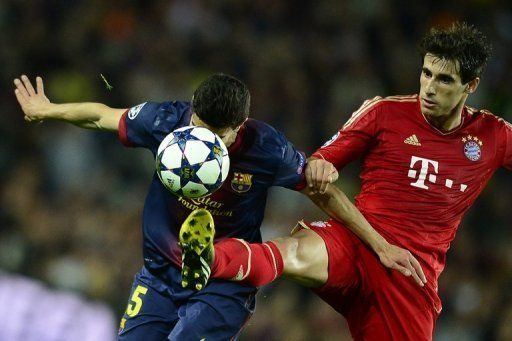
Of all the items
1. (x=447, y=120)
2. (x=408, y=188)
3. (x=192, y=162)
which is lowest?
(x=408, y=188)

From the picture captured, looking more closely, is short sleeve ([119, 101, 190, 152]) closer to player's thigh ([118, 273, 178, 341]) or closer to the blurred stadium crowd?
player's thigh ([118, 273, 178, 341])

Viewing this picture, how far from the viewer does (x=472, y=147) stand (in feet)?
18.4

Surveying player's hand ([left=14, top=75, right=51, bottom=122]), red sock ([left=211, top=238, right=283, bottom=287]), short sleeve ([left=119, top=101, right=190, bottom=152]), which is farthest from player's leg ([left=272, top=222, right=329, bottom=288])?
player's hand ([left=14, top=75, right=51, bottom=122])

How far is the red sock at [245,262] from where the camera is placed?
4.78 meters

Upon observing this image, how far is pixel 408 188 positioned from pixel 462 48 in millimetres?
856

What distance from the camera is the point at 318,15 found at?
33.0 feet

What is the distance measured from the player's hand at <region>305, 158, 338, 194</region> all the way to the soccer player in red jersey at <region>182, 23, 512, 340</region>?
0.35 metres

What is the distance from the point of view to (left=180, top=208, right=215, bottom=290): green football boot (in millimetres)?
4492

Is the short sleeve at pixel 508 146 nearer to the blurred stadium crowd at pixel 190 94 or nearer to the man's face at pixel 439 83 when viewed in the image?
the man's face at pixel 439 83

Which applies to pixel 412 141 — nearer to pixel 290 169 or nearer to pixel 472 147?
pixel 472 147

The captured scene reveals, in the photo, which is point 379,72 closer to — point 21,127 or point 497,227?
point 497,227

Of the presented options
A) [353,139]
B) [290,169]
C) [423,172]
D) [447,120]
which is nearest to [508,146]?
[447,120]

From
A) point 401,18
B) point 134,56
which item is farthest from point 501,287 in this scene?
point 134,56

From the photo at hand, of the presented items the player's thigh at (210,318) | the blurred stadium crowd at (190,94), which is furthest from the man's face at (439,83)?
the blurred stadium crowd at (190,94)
